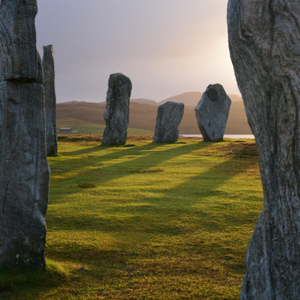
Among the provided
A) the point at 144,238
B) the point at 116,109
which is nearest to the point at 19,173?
the point at 144,238

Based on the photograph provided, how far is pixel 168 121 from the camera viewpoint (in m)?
26.0

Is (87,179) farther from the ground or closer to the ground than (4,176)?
closer to the ground

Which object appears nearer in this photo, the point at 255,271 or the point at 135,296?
the point at 255,271

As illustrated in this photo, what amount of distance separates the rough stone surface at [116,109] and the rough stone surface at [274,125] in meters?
21.5

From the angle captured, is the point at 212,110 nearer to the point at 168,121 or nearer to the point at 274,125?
the point at 168,121

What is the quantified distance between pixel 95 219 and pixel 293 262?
4998 mm

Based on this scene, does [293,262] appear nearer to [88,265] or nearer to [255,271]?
[255,271]

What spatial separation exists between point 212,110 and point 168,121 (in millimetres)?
3693

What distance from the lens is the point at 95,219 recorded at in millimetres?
6824

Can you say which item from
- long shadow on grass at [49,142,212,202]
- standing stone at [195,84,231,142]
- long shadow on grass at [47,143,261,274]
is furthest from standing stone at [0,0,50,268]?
standing stone at [195,84,231,142]

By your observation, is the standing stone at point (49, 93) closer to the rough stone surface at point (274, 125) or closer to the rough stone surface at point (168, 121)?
the rough stone surface at point (168, 121)

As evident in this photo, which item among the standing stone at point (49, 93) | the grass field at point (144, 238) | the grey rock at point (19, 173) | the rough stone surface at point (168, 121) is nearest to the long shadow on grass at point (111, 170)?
the grass field at point (144, 238)

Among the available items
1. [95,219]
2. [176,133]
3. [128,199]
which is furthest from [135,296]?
[176,133]

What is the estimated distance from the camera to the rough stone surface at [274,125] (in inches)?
95.7
